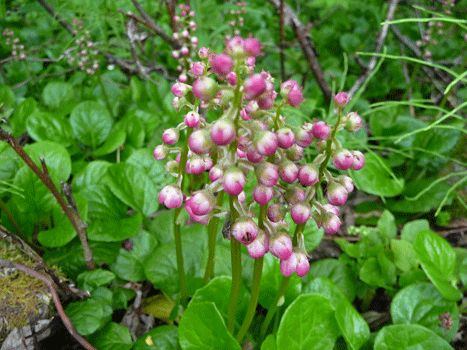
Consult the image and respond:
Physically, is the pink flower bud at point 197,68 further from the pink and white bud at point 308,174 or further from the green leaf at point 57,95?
the green leaf at point 57,95

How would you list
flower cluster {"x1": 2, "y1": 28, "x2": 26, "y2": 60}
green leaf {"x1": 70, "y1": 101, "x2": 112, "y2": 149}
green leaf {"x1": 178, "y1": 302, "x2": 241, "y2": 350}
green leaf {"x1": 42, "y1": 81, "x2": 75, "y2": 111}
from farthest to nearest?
green leaf {"x1": 42, "y1": 81, "x2": 75, "y2": 111}, flower cluster {"x1": 2, "y1": 28, "x2": 26, "y2": 60}, green leaf {"x1": 70, "y1": 101, "x2": 112, "y2": 149}, green leaf {"x1": 178, "y1": 302, "x2": 241, "y2": 350}

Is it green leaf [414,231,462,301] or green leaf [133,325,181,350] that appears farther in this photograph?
green leaf [414,231,462,301]

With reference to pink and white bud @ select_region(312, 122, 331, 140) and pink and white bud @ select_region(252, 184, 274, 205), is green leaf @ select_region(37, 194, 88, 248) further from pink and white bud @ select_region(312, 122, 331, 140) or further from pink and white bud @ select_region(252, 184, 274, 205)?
pink and white bud @ select_region(312, 122, 331, 140)

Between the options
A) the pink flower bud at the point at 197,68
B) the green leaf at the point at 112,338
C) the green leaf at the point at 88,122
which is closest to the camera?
the pink flower bud at the point at 197,68

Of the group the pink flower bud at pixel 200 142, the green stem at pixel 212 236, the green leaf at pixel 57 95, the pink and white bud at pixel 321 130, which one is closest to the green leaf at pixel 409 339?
the green stem at pixel 212 236

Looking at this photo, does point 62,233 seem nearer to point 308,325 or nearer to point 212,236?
point 212,236

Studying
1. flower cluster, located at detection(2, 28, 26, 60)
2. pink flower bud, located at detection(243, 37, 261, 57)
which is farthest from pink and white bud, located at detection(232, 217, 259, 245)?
flower cluster, located at detection(2, 28, 26, 60)
